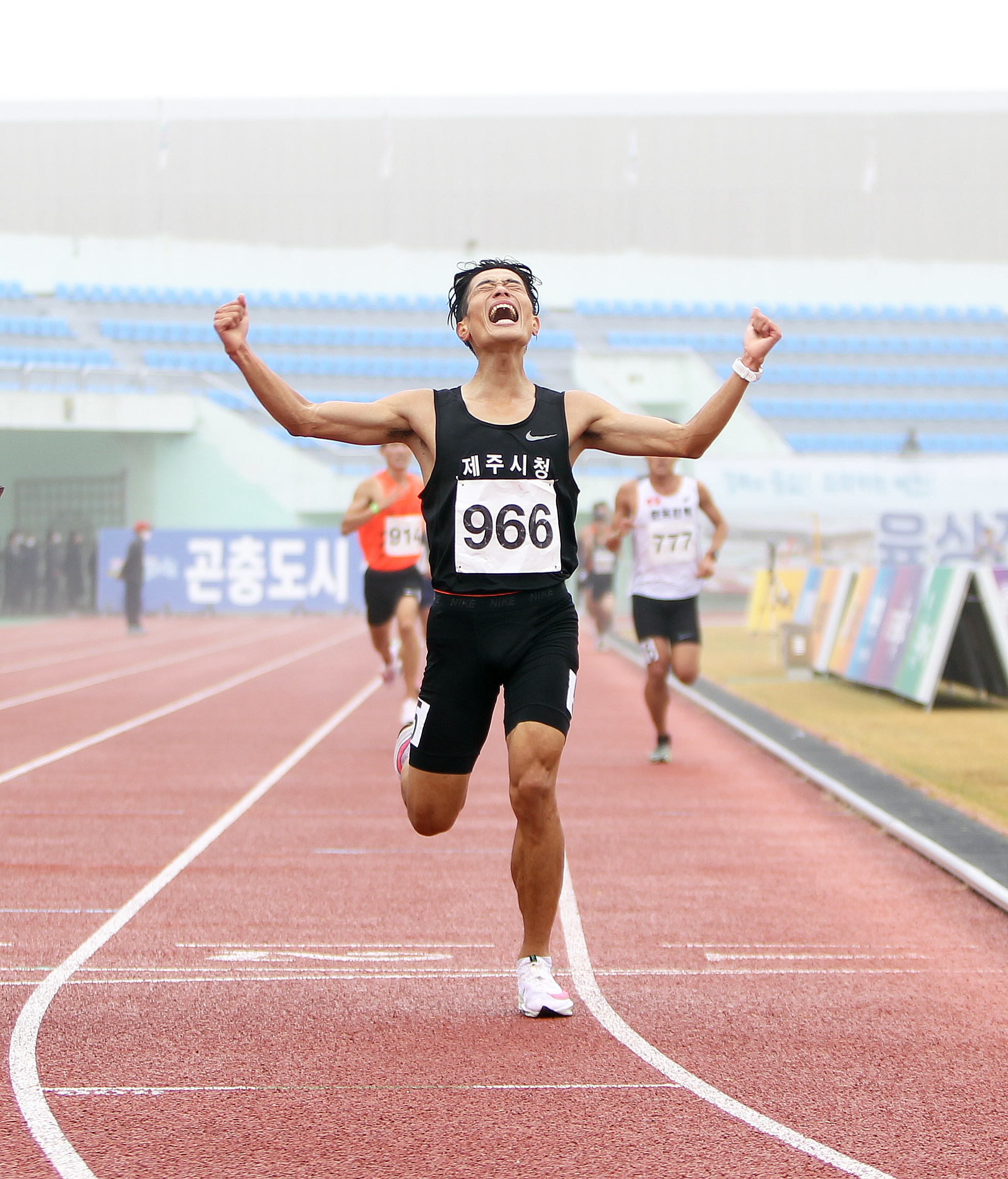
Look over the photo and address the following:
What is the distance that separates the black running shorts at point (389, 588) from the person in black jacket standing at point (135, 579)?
1544 cm

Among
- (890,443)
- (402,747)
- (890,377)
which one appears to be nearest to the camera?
(402,747)

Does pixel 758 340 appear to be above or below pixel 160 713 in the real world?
above

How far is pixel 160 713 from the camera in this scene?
43.9ft

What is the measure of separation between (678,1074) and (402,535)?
26.4 feet

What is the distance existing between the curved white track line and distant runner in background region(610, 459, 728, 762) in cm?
272

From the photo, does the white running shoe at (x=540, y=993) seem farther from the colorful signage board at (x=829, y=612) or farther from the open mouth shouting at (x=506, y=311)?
the colorful signage board at (x=829, y=612)

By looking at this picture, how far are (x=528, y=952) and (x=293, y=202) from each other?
4744cm

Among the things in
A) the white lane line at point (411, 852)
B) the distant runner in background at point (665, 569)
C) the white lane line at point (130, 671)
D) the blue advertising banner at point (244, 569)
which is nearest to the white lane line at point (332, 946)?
the white lane line at point (411, 852)

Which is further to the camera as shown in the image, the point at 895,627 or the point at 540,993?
the point at 895,627

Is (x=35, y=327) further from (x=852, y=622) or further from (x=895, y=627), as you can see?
(x=895, y=627)

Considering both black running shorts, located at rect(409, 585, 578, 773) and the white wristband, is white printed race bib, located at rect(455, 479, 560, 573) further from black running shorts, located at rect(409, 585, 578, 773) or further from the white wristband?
the white wristband

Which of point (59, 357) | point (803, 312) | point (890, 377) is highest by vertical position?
point (803, 312)

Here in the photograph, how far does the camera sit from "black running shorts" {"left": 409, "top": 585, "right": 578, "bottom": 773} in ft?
A: 13.7

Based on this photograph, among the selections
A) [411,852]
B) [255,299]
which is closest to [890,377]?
[255,299]
